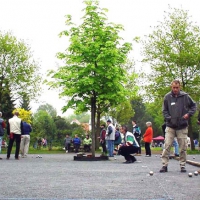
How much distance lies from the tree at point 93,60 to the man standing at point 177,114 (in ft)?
26.4

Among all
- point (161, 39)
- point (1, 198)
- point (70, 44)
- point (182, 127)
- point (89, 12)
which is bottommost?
point (1, 198)

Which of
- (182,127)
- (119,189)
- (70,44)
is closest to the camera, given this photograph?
(119,189)

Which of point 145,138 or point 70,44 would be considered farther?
point 145,138

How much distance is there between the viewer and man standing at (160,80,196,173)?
35.8 ft

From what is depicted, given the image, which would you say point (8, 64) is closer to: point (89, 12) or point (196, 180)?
point (89, 12)

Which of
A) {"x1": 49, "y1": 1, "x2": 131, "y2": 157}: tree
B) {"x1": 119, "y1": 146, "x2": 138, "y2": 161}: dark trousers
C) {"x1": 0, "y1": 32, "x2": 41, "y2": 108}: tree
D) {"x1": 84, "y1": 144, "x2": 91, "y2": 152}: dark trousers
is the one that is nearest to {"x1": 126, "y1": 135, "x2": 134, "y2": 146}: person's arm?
{"x1": 119, "y1": 146, "x2": 138, "y2": 161}: dark trousers

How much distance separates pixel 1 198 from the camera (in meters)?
6.07

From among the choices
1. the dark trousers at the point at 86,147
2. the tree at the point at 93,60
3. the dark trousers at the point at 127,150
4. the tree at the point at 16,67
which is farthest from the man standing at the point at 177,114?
the tree at the point at 16,67

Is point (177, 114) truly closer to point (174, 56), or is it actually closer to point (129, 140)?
point (129, 140)

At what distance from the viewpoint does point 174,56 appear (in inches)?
1591

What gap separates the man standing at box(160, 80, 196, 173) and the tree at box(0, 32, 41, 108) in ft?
134

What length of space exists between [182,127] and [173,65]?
3075cm

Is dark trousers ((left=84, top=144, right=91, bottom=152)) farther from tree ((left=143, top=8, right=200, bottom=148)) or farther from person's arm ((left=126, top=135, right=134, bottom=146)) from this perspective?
person's arm ((left=126, top=135, right=134, bottom=146))

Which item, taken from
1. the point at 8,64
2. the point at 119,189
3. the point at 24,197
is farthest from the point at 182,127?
the point at 8,64
